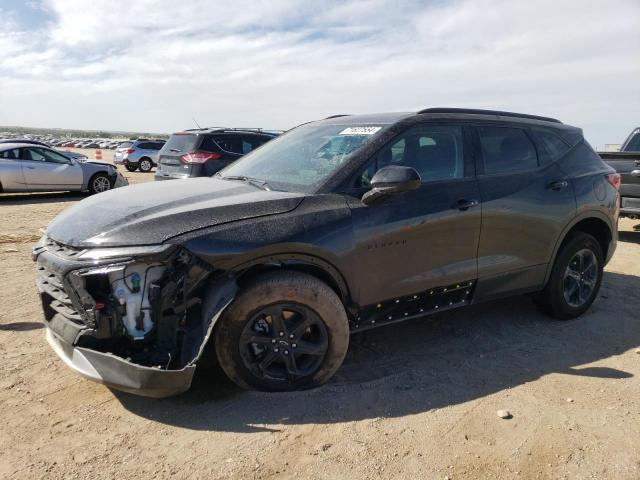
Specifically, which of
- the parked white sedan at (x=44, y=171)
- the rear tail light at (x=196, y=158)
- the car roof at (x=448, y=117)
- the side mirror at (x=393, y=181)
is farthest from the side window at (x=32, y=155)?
the side mirror at (x=393, y=181)

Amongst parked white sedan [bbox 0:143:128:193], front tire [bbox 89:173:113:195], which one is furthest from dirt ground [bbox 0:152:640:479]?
front tire [bbox 89:173:113:195]

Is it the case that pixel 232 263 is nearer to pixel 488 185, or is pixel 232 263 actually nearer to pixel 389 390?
pixel 389 390

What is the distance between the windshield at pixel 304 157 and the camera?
3645 millimetres

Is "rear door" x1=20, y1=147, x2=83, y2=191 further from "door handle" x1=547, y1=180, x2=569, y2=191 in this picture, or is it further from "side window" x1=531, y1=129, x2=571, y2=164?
"door handle" x1=547, y1=180, x2=569, y2=191

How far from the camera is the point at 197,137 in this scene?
1065 centimetres

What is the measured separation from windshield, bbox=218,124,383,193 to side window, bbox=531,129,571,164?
5.56ft

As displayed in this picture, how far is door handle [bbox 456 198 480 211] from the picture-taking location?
3.84 m

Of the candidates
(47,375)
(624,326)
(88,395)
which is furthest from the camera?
(624,326)

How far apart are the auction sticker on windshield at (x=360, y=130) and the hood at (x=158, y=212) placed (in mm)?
777

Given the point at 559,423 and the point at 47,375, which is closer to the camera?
the point at 559,423

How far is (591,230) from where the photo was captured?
16.4 ft

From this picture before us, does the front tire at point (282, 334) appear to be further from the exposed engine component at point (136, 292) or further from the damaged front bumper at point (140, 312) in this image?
the exposed engine component at point (136, 292)

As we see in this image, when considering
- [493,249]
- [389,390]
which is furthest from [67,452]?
[493,249]

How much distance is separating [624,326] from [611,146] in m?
Answer: 12.9
